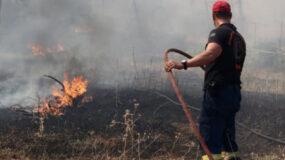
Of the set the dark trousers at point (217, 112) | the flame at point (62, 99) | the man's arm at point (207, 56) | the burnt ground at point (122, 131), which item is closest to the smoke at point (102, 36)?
the flame at point (62, 99)

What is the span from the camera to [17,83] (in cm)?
1276

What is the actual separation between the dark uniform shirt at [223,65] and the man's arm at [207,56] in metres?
0.11

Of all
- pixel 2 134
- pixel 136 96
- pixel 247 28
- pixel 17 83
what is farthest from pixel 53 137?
pixel 247 28

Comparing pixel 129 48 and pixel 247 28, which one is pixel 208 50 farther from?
pixel 247 28

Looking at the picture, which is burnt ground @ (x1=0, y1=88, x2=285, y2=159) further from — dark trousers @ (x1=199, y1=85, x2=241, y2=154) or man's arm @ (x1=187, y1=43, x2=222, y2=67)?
man's arm @ (x1=187, y1=43, x2=222, y2=67)

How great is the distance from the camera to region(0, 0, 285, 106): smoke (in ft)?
49.9

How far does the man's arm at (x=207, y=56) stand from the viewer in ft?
15.8

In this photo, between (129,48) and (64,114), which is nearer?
(64,114)

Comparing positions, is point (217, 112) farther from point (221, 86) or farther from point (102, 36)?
point (102, 36)

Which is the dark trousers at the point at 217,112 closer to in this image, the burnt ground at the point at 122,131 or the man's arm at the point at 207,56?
the man's arm at the point at 207,56

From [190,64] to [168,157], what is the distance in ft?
9.71

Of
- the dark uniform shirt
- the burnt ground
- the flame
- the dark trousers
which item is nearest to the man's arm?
the dark uniform shirt

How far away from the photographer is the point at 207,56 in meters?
4.84

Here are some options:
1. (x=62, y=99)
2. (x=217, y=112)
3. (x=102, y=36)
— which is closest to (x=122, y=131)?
(x=62, y=99)
